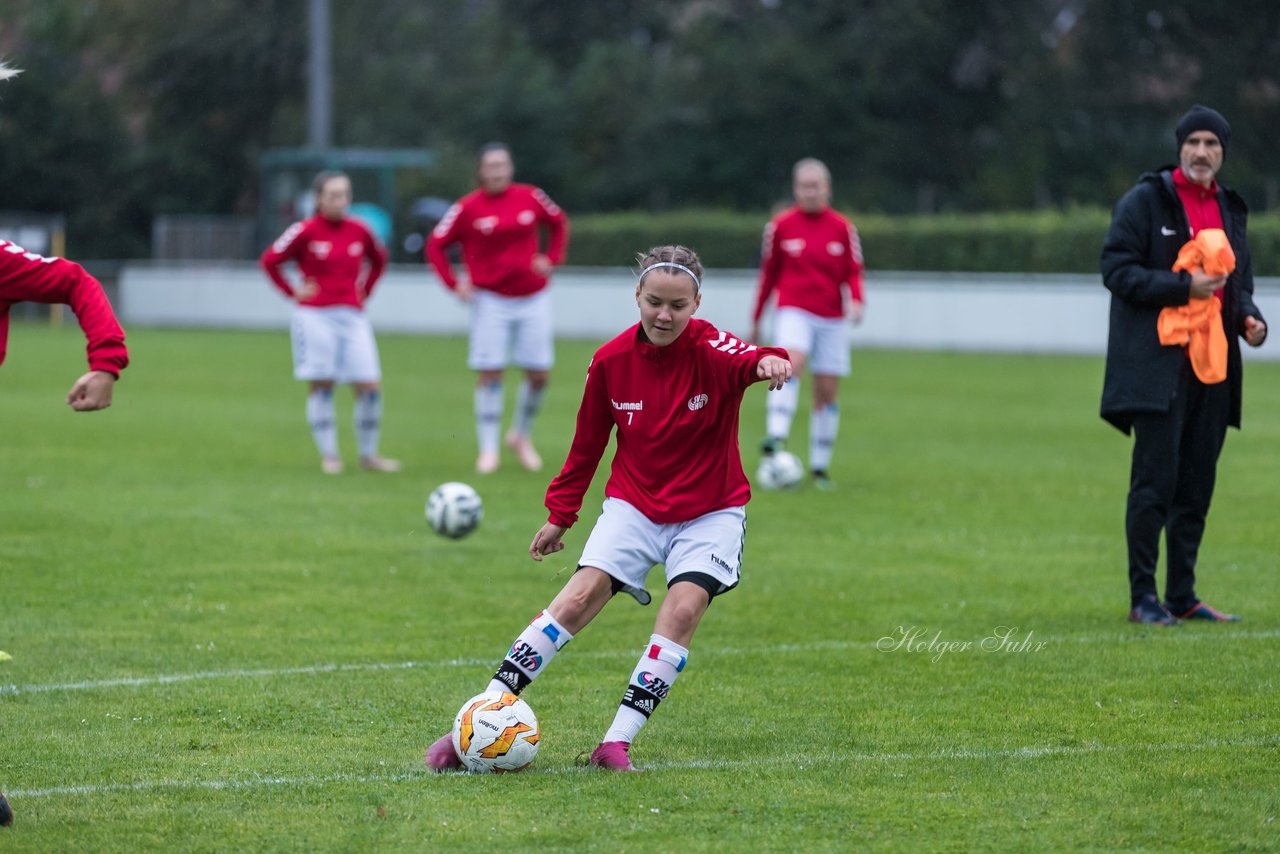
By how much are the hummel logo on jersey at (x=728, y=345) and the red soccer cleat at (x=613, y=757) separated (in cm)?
127

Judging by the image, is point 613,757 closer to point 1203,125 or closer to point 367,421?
point 1203,125

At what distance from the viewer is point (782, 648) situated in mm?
7836

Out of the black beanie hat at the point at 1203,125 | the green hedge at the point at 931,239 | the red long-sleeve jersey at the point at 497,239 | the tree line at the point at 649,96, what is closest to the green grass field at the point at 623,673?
the red long-sleeve jersey at the point at 497,239

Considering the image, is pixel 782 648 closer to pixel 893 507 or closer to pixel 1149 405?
pixel 1149 405

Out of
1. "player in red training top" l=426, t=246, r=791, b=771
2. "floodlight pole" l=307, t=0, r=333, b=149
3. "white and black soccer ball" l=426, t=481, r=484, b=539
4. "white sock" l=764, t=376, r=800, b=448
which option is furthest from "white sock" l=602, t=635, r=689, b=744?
"floodlight pole" l=307, t=0, r=333, b=149

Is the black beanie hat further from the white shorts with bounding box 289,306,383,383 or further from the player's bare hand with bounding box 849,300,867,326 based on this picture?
the white shorts with bounding box 289,306,383,383

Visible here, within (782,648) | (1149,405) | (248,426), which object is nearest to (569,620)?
(782,648)

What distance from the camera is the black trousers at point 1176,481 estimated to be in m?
8.03

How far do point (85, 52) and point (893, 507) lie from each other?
40.1 m

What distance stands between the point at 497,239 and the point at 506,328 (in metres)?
0.71

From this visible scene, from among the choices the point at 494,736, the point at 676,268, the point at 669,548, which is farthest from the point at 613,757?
the point at 676,268

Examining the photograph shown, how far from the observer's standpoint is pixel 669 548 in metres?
5.95

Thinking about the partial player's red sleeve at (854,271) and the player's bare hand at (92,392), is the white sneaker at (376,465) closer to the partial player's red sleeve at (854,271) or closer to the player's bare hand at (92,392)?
the partial player's red sleeve at (854,271)

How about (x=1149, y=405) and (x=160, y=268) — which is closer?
(x=1149, y=405)
